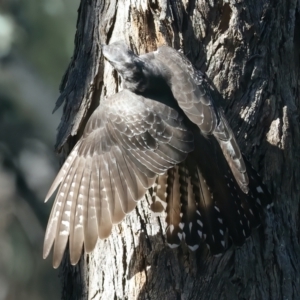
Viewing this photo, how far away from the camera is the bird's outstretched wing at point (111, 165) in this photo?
3916 mm

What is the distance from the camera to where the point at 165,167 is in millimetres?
3971

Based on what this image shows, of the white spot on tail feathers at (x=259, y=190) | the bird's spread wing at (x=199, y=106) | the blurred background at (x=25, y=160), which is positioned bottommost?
the blurred background at (x=25, y=160)

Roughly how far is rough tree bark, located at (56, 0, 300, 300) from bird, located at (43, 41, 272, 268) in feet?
0.43

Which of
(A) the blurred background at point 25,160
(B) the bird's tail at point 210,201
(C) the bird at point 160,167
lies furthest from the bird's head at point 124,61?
(A) the blurred background at point 25,160

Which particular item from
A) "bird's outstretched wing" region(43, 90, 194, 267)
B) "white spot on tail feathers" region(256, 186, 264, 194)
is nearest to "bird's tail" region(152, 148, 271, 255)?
"white spot on tail feathers" region(256, 186, 264, 194)

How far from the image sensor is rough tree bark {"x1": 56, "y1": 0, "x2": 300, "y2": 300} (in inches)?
161

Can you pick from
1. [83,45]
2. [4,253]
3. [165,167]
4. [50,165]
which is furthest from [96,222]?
[4,253]

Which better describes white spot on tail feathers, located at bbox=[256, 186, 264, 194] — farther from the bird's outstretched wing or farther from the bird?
the bird's outstretched wing

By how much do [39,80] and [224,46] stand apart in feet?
17.0

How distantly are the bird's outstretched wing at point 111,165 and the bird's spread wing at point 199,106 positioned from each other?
124 millimetres

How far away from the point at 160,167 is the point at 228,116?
676mm

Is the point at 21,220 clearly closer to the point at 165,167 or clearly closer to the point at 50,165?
the point at 50,165

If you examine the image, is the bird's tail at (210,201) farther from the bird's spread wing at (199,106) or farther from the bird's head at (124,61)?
the bird's head at (124,61)

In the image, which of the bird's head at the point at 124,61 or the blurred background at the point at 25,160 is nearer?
the bird's head at the point at 124,61
